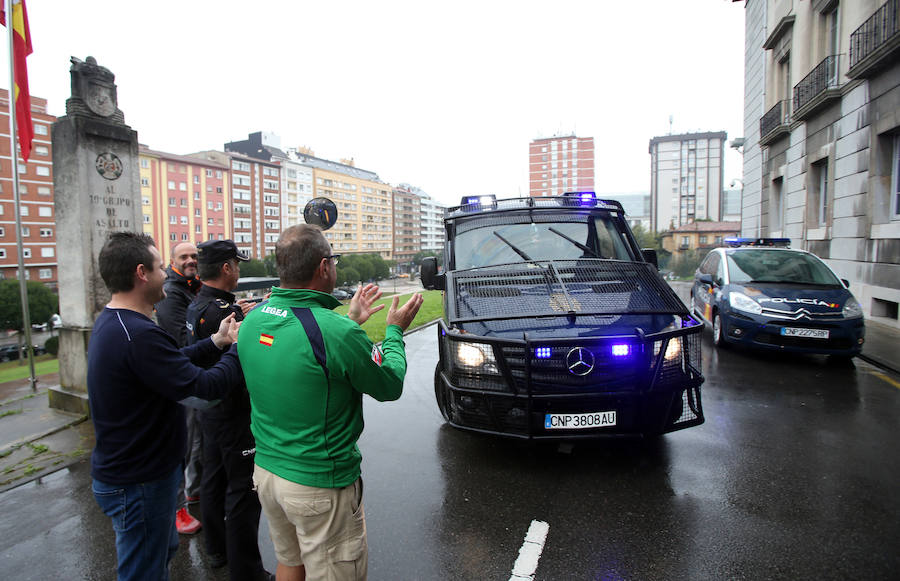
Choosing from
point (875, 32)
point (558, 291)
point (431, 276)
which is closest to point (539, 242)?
point (558, 291)

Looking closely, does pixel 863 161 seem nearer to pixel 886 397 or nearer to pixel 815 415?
pixel 886 397

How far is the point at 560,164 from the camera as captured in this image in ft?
480

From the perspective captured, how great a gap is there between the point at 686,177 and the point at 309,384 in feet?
425

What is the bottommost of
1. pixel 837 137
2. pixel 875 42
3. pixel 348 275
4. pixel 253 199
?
pixel 348 275

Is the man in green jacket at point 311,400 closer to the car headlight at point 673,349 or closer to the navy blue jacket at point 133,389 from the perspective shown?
the navy blue jacket at point 133,389

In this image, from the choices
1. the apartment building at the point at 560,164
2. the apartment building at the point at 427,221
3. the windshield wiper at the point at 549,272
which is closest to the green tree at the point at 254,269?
the windshield wiper at the point at 549,272

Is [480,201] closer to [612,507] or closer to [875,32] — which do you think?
[612,507]

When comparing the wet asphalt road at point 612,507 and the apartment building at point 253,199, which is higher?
the apartment building at point 253,199

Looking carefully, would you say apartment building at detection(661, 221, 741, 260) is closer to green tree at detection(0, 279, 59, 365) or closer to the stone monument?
the stone monument

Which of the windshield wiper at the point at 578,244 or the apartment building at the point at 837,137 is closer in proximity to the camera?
the windshield wiper at the point at 578,244

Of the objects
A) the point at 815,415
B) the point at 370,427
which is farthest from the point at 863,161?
the point at 370,427

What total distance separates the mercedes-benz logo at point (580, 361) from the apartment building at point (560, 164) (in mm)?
143057

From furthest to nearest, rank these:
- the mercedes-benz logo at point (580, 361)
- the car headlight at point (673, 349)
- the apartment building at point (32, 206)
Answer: the apartment building at point (32, 206) < the car headlight at point (673, 349) < the mercedes-benz logo at point (580, 361)

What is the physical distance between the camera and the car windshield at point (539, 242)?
5.19 metres
